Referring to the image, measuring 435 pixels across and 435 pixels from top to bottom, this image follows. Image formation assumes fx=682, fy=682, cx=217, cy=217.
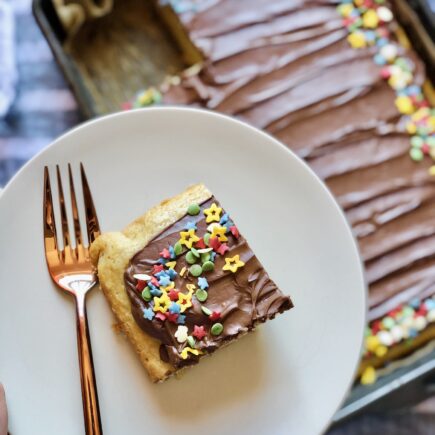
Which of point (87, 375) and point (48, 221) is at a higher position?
point (48, 221)

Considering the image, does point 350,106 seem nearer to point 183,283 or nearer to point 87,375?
point 183,283

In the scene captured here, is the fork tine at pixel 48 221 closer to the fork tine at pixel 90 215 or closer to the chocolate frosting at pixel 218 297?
the fork tine at pixel 90 215

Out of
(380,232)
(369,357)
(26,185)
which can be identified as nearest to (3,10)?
(26,185)

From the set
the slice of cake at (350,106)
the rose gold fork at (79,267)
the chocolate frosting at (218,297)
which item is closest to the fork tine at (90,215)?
the rose gold fork at (79,267)

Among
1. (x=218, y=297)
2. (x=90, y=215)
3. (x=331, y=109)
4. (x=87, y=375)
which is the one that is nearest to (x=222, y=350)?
(x=218, y=297)

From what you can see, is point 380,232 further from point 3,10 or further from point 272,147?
point 3,10

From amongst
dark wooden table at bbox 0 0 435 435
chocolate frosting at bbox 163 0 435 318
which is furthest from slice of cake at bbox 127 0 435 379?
dark wooden table at bbox 0 0 435 435
